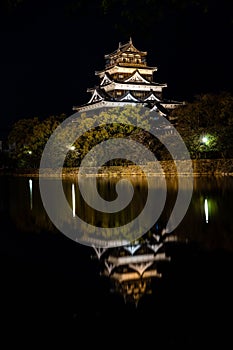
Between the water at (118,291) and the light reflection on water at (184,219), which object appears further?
the light reflection on water at (184,219)

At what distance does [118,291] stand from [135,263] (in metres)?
1.27

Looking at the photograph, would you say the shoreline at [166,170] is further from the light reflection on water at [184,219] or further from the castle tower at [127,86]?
the light reflection on water at [184,219]

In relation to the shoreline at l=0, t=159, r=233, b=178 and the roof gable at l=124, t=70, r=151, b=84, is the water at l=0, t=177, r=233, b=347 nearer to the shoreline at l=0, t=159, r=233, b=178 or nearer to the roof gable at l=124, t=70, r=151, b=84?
the shoreline at l=0, t=159, r=233, b=178

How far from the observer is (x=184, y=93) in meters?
71.6

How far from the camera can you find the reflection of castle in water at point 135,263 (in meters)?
4.82

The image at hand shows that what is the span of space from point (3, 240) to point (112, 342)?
4.96 metres

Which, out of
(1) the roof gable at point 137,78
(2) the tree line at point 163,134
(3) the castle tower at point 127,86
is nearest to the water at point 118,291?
(2) the tree line at point 163,134

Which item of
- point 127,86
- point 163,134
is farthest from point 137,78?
point 163,134

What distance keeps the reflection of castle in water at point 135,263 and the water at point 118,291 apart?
0.01 m

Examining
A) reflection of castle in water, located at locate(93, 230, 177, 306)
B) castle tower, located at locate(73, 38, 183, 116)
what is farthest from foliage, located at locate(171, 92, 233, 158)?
reflection of castle in water, located at locate(93, 230, 177, 306)

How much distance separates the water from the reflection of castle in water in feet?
0.05

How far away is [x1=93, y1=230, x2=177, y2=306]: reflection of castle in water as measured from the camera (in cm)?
482

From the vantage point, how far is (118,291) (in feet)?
15.6

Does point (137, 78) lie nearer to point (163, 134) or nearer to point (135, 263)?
point (163, 134)
